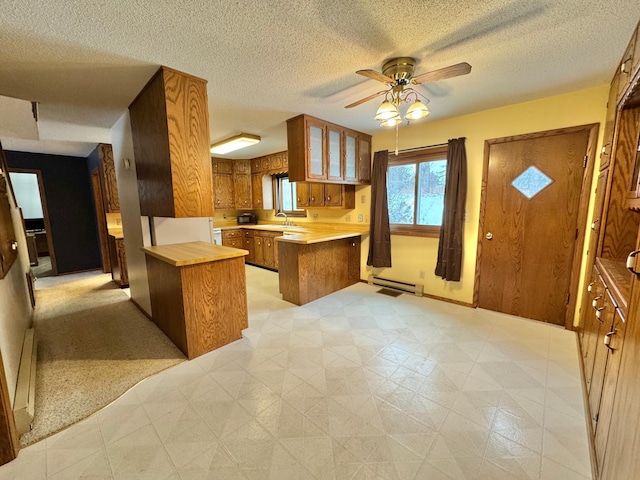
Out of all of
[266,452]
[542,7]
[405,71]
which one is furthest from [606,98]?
[266,452]

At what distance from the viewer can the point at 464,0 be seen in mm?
1384

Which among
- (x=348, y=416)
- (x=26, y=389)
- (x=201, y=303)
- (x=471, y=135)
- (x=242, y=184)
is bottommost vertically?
(x=348, y=416)

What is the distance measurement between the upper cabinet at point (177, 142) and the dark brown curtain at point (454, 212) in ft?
8.96

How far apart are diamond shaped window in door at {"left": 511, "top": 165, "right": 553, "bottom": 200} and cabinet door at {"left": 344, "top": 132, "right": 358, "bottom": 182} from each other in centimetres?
192

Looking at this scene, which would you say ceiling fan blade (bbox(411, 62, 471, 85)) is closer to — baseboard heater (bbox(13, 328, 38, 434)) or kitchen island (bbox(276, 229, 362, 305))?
kitchen island (bbox(276, 229, 362, 305))

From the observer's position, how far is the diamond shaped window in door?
2.81m

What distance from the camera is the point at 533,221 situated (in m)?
2.89

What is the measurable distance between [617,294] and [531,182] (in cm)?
195

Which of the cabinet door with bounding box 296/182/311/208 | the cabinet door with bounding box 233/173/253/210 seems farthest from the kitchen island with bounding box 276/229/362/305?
the cabinet door with bounding box 233/173/253/210

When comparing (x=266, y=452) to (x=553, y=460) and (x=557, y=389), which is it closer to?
(x=553, y=460)

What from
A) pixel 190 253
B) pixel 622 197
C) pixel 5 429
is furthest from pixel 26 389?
pixel 622 197

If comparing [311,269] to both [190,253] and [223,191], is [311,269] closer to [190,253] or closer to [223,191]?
[190,253]

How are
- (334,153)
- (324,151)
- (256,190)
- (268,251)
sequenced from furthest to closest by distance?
(256,190) < (268,251) < (334,153) < (324,151)

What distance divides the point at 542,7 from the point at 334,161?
7.73 feet
